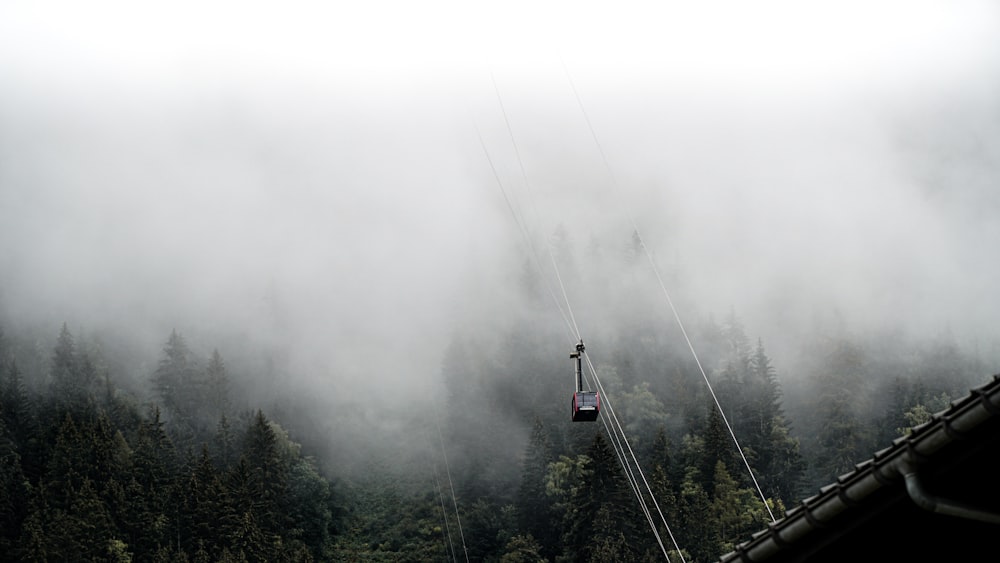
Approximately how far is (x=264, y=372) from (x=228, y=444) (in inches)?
720

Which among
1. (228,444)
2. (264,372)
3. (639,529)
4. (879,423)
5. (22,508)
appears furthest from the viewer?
(264,372)

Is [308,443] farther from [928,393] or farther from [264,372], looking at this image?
[928,393]

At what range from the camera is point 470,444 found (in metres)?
106

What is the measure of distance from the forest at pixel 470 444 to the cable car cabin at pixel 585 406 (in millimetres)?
38286

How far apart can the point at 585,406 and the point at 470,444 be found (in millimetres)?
69672

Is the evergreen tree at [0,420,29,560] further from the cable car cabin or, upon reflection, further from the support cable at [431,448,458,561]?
the cable car cabin

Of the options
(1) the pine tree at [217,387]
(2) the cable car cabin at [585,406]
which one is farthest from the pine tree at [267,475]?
(2) the cable car cabin at [585,406]

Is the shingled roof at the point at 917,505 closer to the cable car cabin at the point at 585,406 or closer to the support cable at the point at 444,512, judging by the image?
the cable car cabin at the point at 585,406

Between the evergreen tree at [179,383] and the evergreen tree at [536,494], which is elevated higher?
the evergreen tree at [179,383]

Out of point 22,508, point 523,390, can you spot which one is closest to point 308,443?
point 523,390

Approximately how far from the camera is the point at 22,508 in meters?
86.6

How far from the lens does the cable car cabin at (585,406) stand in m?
37.0

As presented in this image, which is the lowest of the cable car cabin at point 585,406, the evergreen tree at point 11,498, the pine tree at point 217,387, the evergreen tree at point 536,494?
the cable car cabin at point 585,406

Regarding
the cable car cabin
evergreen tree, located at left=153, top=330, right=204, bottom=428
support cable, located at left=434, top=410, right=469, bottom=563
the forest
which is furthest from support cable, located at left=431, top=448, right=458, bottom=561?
the cable car cabin
